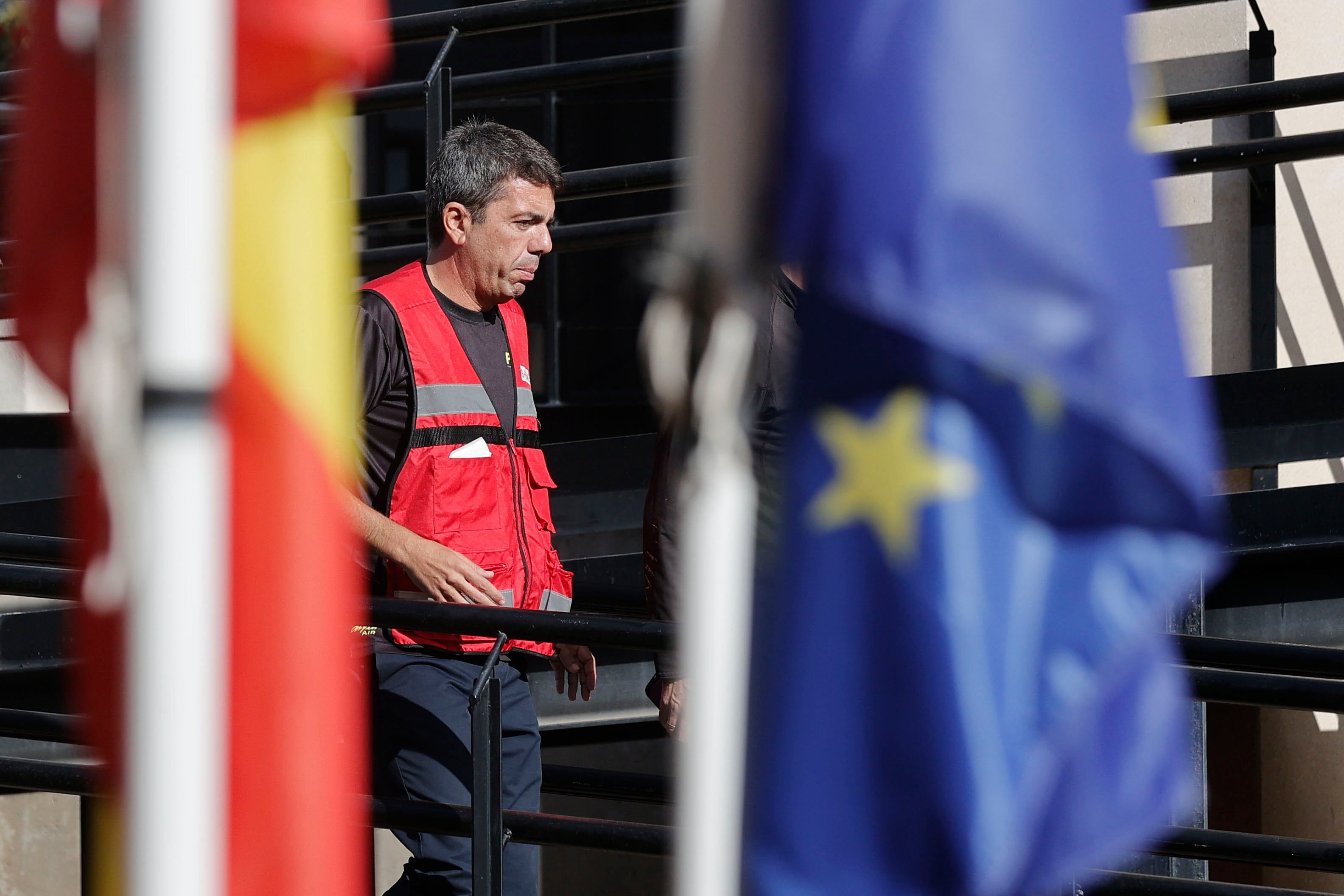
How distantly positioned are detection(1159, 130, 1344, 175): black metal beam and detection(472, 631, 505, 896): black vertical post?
7.88ft

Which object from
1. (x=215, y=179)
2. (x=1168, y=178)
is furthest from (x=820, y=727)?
(x=1168, y=178)

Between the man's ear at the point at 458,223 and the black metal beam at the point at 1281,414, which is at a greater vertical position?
the man's ear at the point at 458,223

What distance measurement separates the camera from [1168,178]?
18.2 feet

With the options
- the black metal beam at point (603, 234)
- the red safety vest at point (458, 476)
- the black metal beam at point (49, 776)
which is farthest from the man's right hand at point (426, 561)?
the black metal beam at point (603, 234)

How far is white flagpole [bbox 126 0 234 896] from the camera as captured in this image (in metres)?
1.43

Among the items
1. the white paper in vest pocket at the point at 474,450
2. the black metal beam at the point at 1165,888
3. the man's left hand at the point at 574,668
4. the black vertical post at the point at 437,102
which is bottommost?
the black metal beam at the point at 1165,888

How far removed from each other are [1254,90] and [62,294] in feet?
11.7

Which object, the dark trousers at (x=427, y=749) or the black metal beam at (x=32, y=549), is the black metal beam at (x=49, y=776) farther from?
the dark trousers at (x=427, y=749)

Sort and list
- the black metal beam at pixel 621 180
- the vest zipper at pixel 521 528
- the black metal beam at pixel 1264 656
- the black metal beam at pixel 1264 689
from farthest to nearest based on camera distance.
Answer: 1. the black metal beam at pixel 621 180
2. the vest zipper at pixel 521 528
3. the black metal beam at pixel 1264 656
4. the black metal beam at pixel 1264 689

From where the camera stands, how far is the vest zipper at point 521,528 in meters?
3.71

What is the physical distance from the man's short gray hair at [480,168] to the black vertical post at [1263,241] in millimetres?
3016

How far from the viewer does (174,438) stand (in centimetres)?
144

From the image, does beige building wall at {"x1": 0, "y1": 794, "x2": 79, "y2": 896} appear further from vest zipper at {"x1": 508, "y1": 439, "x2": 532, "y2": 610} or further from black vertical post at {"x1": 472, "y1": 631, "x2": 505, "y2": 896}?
black vertical post at {"x1": 472, "y1": 631, "x2": 505, "y2": 896}

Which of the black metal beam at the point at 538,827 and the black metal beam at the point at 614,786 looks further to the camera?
the black metal beam at the point at 614,786
